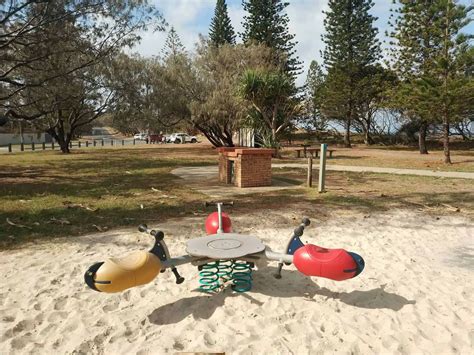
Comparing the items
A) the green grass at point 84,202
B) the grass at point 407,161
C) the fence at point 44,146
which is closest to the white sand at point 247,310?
the green grass at point 84,202

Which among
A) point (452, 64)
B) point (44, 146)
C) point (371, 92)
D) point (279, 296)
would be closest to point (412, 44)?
point (452, 64)

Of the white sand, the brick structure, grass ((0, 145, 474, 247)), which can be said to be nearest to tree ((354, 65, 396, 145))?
grass ((0, 145, 474, 247))

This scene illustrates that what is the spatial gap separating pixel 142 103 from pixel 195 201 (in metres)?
16.8

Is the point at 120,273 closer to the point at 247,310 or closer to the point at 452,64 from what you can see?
the point at 247,310

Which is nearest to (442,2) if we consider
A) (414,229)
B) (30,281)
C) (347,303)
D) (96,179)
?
(414,229)

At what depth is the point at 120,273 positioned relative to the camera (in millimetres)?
2781

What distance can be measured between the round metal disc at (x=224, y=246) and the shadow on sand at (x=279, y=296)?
47cm

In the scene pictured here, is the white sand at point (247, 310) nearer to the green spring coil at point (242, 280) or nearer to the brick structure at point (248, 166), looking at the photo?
the green spring coil at point (242, 280)

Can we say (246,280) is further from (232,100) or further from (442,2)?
(232,100)

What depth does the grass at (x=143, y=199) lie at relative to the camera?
607 centimetres

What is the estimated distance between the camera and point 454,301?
3473 mm

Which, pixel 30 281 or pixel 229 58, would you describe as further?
pixel 229 58

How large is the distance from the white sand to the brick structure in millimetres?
5091

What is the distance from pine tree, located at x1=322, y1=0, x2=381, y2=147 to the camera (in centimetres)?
3419
